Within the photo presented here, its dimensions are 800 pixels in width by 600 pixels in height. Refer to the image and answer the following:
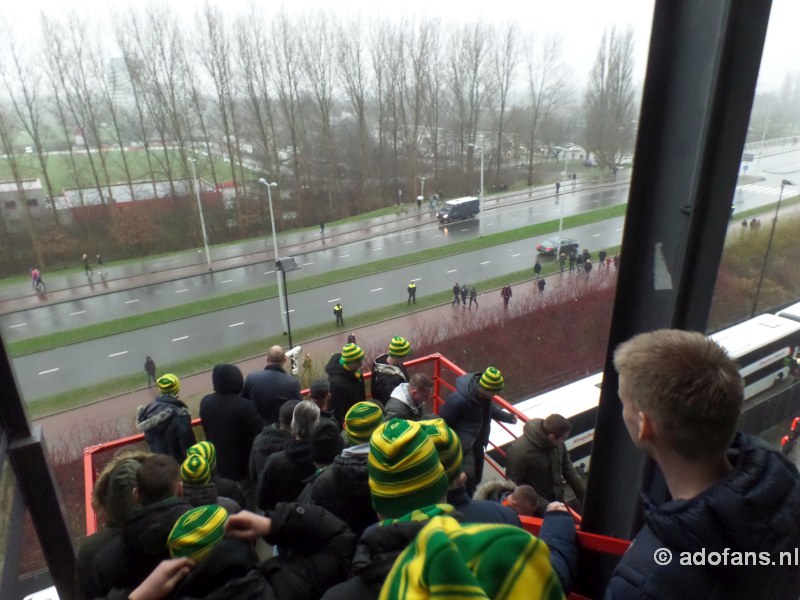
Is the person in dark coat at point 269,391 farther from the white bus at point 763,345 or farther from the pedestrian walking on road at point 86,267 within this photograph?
the pedestrian walking on road at point 86,267

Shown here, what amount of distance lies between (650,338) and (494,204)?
24.2m

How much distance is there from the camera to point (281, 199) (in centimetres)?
2345

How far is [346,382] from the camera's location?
138 inches

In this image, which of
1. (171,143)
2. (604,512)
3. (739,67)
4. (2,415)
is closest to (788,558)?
(604,512)

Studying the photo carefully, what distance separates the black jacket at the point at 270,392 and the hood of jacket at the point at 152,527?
1724mm

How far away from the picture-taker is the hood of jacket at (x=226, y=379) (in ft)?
10.1

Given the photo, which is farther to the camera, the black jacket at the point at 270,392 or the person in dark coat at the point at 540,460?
the black jacket at the point at 270,392

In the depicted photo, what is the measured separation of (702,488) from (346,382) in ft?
8.61

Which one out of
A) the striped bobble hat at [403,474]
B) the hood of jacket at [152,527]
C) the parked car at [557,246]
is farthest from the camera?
the parked car at [557,246]

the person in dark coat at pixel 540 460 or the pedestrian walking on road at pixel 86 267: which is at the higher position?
the person in dark coat at pixel 540 460

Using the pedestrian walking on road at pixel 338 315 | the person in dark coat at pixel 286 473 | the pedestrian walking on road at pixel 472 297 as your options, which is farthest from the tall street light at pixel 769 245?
the pedestrian walking on road at pixel 472 297

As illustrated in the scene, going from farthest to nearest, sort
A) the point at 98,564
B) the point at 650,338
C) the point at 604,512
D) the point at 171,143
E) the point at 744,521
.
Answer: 1. the point at 171,143
2. the point at 604,512
3. the point at 98,564
4. the point at 650,338
5. the point at 744,521

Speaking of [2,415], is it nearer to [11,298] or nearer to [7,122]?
[11,298]

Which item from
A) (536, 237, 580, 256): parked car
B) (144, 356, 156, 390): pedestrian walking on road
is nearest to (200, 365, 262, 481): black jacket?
(144, 356, 156, 390): pedestrian walking on road
